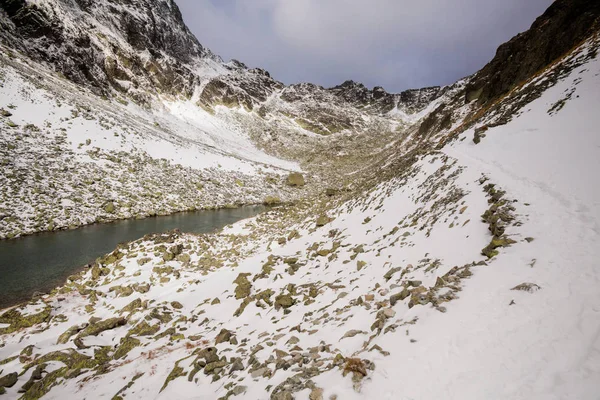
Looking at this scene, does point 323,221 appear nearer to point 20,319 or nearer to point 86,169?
point 20,319

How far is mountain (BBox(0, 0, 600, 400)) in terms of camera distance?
4047 millimetres

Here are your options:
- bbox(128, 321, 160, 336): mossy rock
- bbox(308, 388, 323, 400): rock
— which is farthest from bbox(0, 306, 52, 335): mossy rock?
bbox(308, 388, 323, 400): rock

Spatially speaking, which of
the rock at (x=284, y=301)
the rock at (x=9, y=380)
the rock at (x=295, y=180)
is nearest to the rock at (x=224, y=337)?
the rock at (x=284, y=301)

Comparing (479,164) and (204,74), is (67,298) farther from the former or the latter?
(204,74)

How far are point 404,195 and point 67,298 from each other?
1821cm

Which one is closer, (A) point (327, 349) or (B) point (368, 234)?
(A) point (327, 349)

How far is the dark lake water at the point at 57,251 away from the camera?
14.2 m

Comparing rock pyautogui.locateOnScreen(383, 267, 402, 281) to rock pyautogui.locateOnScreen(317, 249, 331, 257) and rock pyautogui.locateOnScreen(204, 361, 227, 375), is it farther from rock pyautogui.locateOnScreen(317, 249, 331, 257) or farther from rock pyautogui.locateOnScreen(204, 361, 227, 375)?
rock pyautogui.locateOnScreen(204, 361, 227, 375)

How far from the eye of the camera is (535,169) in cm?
1003

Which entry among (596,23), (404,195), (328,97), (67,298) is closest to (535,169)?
(404,195)

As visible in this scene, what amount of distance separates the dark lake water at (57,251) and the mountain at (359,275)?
177 centimetres

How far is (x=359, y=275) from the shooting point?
346 inches

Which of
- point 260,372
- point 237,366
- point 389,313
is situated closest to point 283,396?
point 260,372

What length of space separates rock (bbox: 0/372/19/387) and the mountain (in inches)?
1.5
